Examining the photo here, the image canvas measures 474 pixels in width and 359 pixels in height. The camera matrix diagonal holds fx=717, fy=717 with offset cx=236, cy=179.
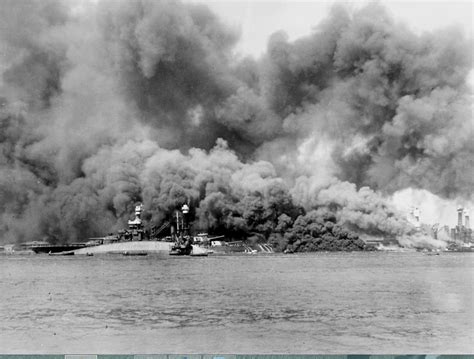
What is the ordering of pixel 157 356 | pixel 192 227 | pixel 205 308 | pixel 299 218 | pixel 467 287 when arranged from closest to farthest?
pixel 157 356 < pixel 205 308 < pixel 467 287 < pixel 299 218 < pixel 192 227

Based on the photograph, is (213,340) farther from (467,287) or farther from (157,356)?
(467,287)

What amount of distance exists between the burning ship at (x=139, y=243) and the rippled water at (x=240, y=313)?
19.6 metres

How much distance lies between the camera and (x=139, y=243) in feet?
177

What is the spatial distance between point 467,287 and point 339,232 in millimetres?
21819

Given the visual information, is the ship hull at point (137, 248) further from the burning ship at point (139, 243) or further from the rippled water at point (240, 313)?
the rippled water at point (240, 313)

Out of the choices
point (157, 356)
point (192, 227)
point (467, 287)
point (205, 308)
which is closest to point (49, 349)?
point (157, 356)

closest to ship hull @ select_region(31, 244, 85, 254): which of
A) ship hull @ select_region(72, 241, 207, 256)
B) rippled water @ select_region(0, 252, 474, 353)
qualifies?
ship hull @ select_region(72, 241, 207, 256)

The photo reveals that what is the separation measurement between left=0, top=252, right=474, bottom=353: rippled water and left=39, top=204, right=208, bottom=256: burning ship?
1955 centimetres

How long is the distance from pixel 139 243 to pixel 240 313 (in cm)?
3626

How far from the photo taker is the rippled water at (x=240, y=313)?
14.9m

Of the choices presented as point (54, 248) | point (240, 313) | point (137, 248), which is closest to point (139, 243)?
point (137, 248)

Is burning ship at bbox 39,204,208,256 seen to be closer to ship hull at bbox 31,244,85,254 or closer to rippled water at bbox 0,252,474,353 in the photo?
ship hull at bbox 31,244,85,254

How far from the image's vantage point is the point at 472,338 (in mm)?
15477

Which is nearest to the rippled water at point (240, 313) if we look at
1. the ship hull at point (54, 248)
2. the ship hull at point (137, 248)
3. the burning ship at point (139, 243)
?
the burning ship at point (139, 243)
